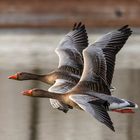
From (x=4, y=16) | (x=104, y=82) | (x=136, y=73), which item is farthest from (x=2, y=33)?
(x=104, y=82)

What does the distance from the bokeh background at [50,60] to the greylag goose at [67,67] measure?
2.20 ft

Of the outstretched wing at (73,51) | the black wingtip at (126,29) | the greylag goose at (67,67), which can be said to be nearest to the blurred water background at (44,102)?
the greylag goose at (67,67)

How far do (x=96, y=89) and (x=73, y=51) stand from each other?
1626 millimetres

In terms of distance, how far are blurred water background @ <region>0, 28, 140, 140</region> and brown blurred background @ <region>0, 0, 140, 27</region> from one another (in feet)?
2.47

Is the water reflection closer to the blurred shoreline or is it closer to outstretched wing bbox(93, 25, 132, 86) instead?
outstretched wing bbox(93, 25, 132, 86)

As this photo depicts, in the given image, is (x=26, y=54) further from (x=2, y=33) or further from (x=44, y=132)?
(x=44, y=132)

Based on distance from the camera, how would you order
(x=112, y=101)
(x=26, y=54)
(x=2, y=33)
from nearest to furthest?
1. (x=112, y=101)
2. (x=26, y=54)
3. (x=2, y=33)

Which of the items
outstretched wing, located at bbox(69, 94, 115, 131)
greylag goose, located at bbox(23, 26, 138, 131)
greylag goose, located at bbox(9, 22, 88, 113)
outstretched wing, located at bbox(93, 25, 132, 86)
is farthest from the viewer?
greylag goose, located at bbox(9, 22, 88, 113)

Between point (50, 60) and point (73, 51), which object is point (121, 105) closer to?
point (73, 51)

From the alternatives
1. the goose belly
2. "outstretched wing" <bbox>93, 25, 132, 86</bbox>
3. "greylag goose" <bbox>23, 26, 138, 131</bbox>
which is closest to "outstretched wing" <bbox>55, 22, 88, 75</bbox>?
"greylag goose" <bbox>23, 26, 138, 131</bbox>

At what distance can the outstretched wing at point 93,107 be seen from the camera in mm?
10141

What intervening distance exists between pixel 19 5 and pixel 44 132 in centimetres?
1230

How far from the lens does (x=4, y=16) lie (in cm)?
2431

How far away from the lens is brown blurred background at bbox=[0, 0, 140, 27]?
78.5ft
